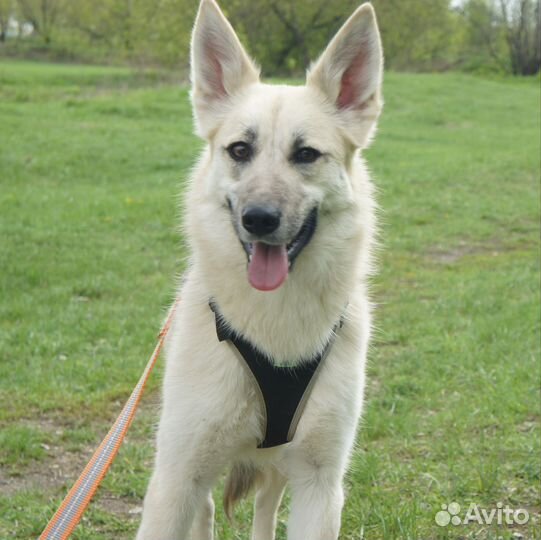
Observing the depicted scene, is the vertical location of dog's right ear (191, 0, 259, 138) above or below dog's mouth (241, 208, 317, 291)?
above

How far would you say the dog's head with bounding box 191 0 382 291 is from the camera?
3.18 metres

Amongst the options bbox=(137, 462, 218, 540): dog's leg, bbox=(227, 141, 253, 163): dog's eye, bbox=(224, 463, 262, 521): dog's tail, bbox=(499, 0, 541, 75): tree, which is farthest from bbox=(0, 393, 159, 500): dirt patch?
bbox=(499, 0, 541, 75): tree

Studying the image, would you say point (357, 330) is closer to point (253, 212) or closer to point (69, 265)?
point (253, 212)

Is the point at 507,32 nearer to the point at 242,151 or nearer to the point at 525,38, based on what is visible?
the point at 525,38

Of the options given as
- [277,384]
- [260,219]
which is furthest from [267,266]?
[277,384]

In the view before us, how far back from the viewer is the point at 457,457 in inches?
183

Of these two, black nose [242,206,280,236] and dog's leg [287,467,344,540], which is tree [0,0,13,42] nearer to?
black nose [242,206,280,236]

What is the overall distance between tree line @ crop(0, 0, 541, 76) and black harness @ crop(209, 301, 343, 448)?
33.4m

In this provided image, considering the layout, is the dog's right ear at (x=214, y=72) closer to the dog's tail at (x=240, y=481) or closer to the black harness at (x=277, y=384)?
the black harness at (x=277, y=384)

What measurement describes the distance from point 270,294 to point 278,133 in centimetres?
70

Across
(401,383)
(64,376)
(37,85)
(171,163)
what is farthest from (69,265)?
(37,85)

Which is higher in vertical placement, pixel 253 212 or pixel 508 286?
pixel 253 212

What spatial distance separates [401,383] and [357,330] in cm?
260

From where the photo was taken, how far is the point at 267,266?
320 centimetres
